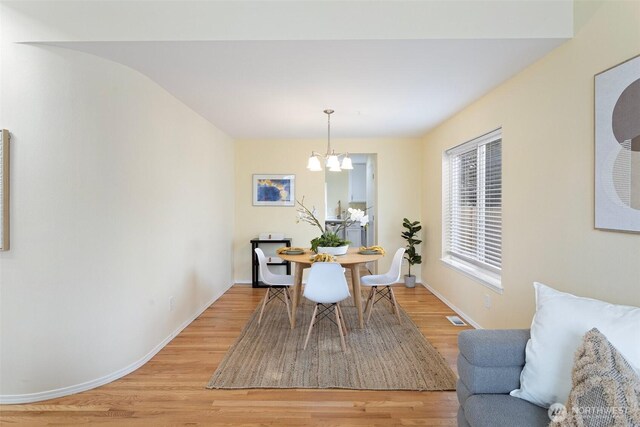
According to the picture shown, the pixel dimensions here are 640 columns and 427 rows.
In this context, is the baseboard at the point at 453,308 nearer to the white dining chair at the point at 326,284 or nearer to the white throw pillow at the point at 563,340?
the white dining chair at the point at 326,284

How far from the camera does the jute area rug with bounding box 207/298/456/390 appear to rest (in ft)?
7.57

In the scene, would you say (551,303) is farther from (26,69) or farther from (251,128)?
(251,128)

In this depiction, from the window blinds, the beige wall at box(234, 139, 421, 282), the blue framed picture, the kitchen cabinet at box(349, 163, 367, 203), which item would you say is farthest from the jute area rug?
the kitchen cabinet at box(349, 163, 367, 203)

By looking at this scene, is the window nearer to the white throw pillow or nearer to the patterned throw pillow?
the white throw pillow

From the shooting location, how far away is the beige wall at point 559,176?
5.58 ft

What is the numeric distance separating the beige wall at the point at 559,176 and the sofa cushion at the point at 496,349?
2.16 ft

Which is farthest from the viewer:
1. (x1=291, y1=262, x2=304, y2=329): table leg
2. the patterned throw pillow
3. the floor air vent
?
the floor air vent

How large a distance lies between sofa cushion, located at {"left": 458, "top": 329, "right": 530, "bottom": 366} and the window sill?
146 cm

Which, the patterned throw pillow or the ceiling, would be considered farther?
the ceiling

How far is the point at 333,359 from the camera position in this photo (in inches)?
104

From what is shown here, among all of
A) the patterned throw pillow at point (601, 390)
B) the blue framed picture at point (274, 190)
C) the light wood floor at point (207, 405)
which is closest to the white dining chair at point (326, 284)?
the light wood floor at point (207, 405)

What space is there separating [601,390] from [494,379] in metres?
0.43

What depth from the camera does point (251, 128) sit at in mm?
4402

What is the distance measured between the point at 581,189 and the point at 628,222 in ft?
1.23
